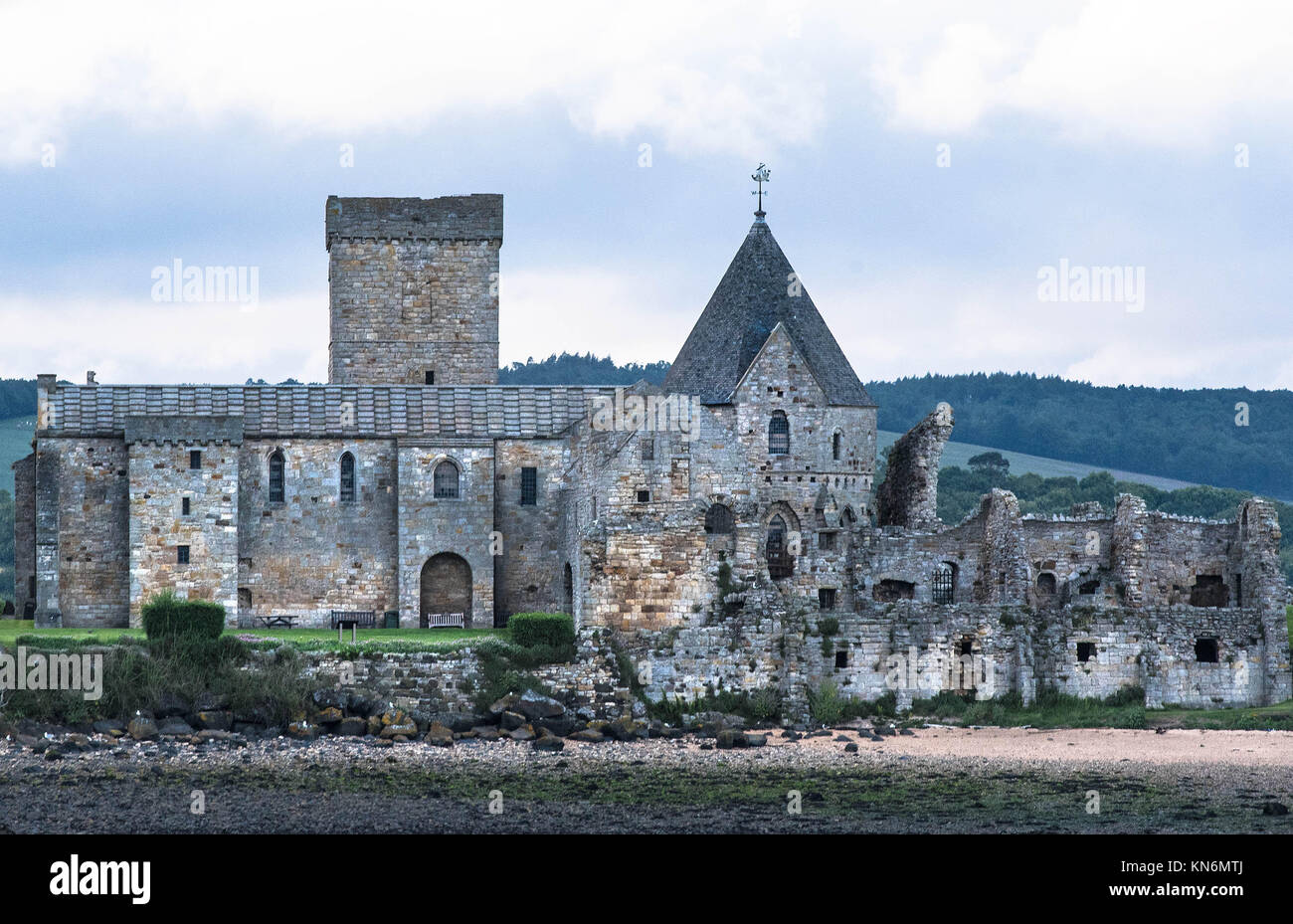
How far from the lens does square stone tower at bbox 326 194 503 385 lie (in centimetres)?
6231

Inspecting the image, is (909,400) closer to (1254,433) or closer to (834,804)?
(1254,433)

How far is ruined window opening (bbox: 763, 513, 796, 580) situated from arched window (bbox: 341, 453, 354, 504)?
12.3 metres

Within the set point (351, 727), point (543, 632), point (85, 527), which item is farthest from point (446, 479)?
point (351, 727)

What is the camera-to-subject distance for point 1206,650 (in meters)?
46.3

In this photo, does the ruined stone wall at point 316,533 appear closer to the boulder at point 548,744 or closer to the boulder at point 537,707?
the boulder at point 537,707

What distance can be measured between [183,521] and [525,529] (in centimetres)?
977

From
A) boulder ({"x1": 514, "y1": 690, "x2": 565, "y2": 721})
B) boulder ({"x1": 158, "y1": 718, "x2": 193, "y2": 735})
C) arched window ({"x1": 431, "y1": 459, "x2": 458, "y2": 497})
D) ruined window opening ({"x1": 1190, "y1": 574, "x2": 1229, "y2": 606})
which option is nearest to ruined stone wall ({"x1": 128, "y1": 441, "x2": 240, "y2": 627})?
arched window ({"x1": 431, "y1": 459, "x2": 458, "y2": 497})

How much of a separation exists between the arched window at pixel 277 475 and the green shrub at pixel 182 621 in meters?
9.13

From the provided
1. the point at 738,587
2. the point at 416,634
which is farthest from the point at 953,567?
the point at 416,634

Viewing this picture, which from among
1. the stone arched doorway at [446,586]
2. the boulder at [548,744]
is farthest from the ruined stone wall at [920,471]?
the boulder at [548,744]

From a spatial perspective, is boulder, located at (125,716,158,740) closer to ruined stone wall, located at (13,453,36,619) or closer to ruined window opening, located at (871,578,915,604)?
ruined stone wall, located at (13,453,36,619)

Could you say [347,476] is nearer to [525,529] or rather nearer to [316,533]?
[316,533]

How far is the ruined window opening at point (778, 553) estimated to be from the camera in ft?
166

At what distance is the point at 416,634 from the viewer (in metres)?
48.5
